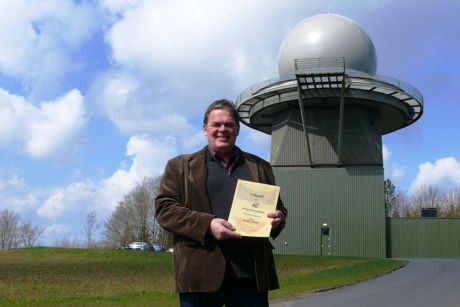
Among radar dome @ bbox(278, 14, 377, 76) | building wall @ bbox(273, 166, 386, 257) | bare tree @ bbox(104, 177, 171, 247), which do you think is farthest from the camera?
bare tree @ bbox(104, 177, 171, 247)

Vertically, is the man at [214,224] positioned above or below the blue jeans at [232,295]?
above

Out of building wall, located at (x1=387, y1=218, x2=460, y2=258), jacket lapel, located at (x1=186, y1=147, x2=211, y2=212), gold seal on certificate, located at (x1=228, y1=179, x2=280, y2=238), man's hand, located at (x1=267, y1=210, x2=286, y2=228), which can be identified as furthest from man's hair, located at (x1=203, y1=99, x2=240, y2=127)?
building wall, located at (x1=387, y1=218, x2=460, y2=258)

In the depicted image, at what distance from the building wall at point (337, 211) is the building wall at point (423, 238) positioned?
6.47 ft

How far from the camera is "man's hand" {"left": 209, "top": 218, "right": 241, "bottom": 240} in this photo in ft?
11.6

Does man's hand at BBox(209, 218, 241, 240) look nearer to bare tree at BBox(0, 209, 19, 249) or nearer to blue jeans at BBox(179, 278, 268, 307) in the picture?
blue jeans at BBox(179, 278, 268, 307)

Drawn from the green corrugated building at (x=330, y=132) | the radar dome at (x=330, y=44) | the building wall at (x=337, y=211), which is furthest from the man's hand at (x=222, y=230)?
the radar dome at (x=330, y=44)

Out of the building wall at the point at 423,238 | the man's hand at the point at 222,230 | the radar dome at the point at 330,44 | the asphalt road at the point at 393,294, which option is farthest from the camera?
the radar dome at the point at 330,44

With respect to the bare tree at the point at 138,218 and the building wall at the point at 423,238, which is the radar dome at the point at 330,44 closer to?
the building wall at the point at 423,238

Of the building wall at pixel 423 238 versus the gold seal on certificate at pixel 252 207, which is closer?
the gold seal on certificate at pixel 252 207

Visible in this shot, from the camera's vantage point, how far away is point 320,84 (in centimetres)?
3925

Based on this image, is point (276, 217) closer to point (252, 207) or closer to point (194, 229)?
point (252, 207)

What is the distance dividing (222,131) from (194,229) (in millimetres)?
724

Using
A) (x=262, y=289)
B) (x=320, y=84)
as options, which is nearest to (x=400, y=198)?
(x=320, y=84)

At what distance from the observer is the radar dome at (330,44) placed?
4138cm
